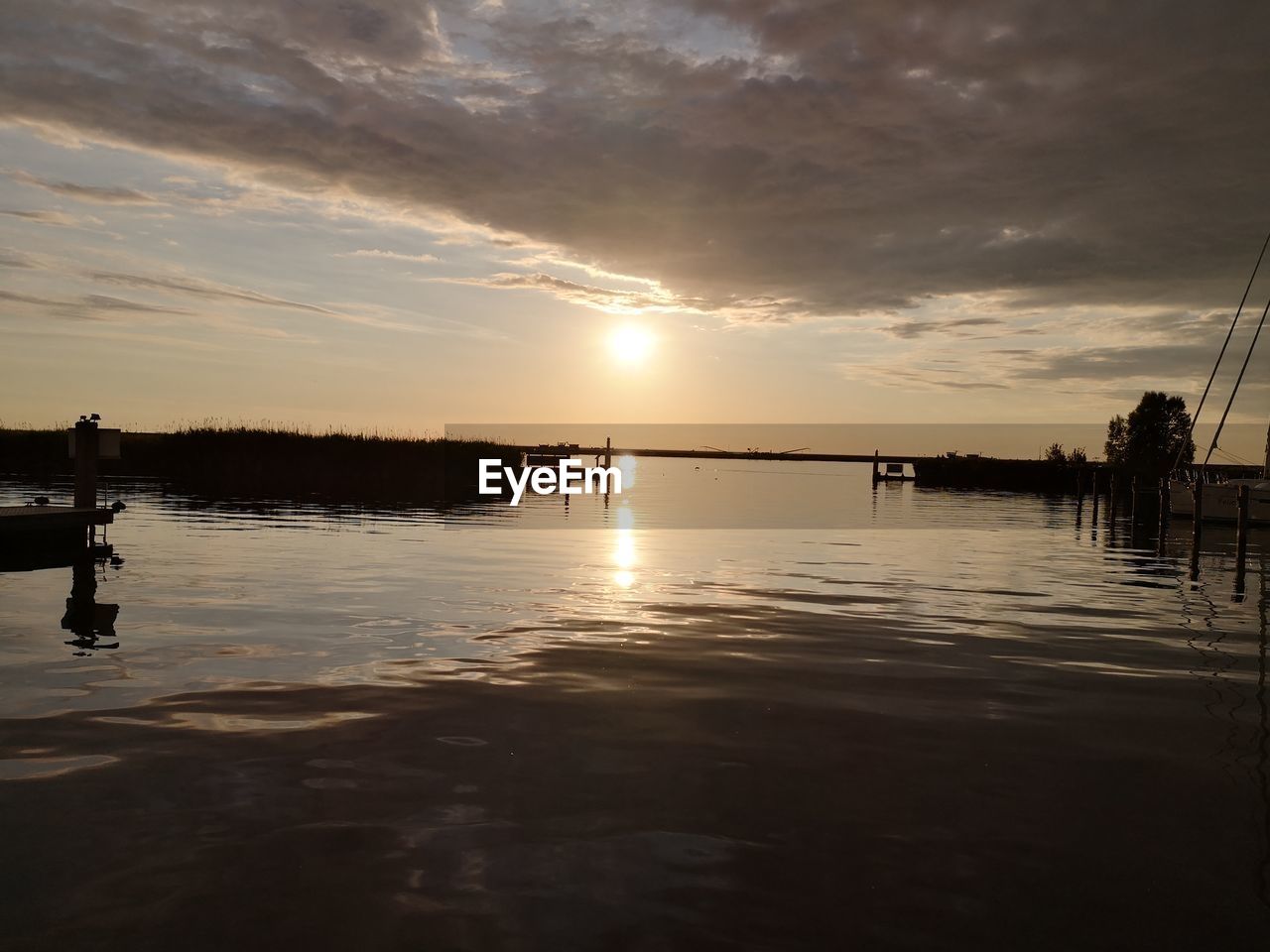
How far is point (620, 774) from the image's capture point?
732 centimetres

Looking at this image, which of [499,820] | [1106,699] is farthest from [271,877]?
[1106,699]

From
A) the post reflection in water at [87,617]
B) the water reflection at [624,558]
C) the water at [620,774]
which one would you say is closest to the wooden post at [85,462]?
the post reflection in water at [87,617]

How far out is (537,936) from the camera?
4828 mm

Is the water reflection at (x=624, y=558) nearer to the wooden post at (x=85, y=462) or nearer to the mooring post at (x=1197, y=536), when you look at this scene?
the wooden post at (x=85, y=462)

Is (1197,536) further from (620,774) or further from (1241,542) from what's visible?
(620,774)

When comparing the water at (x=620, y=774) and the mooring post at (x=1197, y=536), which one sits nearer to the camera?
the water at (x=620, y=774)

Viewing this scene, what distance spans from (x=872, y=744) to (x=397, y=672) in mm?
5434

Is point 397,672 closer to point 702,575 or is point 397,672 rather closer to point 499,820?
point 499,820

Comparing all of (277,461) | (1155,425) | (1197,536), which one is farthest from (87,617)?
(1155,425)

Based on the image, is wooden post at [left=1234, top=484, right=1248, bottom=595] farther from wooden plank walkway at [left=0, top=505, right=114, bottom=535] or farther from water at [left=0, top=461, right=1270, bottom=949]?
wooden plank walkway at [left=0, top=505, right=114, bottom=535]

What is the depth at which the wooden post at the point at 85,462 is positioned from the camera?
78.9 ft

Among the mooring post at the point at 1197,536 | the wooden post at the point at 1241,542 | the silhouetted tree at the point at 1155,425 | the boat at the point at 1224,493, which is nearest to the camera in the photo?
the wooden post at the point at 1241,542

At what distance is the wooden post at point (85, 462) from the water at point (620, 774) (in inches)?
321

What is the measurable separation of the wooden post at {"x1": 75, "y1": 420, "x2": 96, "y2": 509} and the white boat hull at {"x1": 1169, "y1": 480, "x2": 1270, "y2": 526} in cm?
4496
